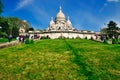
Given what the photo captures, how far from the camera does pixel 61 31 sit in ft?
342

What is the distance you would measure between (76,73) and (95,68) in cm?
172

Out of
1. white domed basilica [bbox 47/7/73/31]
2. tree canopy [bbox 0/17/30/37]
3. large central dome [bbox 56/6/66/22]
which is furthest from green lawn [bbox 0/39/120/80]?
large central dome [bbox 56/6/66/22]

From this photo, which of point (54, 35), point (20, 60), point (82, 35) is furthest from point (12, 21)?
point (20, 60)

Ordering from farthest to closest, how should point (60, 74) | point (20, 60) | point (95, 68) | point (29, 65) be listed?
point (20, 60) < point (29, 65) < point (95, 68) < point (60, 74)

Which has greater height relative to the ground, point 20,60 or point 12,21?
point 12,21

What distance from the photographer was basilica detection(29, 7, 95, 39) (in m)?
104

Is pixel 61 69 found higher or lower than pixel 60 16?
lower

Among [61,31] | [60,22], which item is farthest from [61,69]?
[60,22]

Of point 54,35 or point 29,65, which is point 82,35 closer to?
point 54,35

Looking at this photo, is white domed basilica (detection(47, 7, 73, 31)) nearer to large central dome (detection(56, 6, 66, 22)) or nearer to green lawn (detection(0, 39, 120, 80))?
large central dome (detection(56, 6, 66, 22))

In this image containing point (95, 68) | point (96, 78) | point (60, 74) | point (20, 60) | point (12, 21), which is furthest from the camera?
point (12, 21)

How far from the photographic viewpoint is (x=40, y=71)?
1493cm

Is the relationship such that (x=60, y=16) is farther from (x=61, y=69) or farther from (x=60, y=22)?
(x=61, y=69)

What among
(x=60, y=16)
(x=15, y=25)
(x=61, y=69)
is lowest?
(x=61, y=69)
